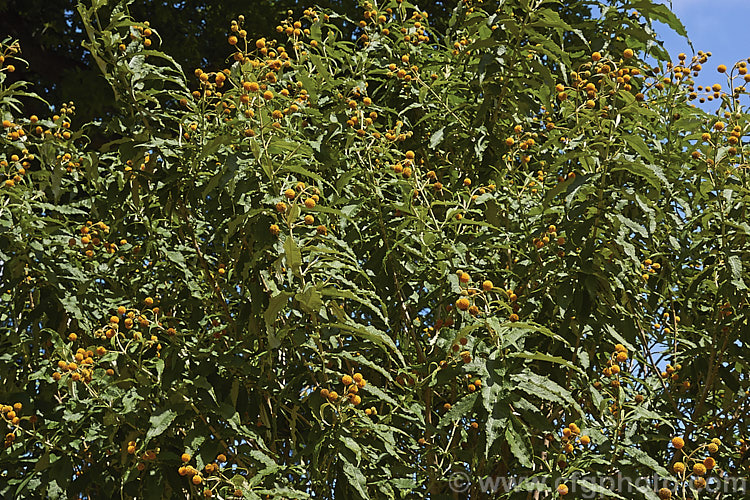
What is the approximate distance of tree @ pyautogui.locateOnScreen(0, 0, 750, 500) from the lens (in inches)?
95.2

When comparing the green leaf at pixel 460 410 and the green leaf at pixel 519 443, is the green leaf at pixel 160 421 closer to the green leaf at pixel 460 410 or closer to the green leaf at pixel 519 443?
the green leaf at pixel 460 410

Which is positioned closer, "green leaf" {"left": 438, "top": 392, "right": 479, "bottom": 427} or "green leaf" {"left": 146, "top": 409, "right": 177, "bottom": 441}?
"green leaf" {"left": 438, "top": 392, "right": 479, "bottom": 427}

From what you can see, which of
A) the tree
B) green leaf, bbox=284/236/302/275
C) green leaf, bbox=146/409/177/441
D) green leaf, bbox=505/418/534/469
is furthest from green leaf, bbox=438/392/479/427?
green leaf, bbox=146/409/177/441

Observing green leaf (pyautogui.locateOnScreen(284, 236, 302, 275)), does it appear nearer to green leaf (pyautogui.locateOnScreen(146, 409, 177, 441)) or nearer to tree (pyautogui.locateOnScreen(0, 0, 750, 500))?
tree (pyautogui.locateOnScreen(0, 0, 750, 500))

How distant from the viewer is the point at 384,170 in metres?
3.04

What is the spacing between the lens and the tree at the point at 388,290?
95.2 inches

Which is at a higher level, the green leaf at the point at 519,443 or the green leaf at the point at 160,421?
the green leaf at the point at 519,443

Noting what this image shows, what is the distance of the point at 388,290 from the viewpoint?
2.94 metres

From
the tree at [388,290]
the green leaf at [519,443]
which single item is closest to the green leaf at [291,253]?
the tree at [388,290]

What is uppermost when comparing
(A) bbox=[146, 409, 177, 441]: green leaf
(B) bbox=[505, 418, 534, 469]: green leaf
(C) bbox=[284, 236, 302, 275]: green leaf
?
(C) bbox=[284, 236, 302, 275]: green leaf

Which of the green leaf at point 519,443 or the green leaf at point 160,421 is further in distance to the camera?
the green leaf at point 160,421

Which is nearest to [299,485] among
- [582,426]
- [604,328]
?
[582,426]

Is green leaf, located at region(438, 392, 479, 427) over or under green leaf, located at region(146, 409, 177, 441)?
over

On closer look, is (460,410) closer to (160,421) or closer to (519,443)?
(519,443)
